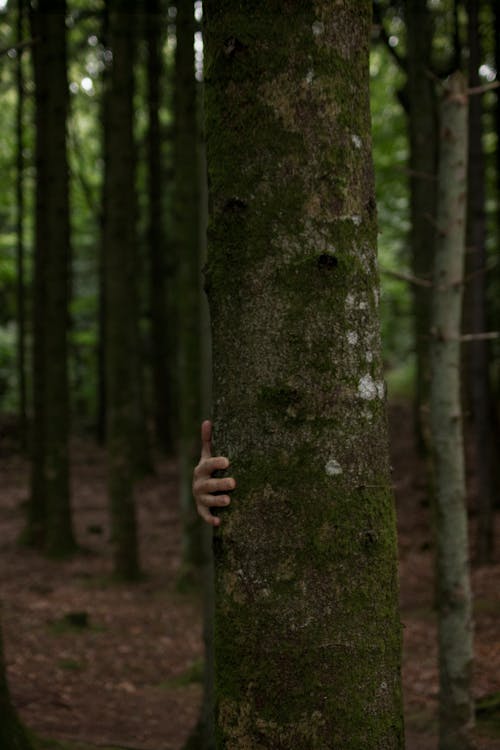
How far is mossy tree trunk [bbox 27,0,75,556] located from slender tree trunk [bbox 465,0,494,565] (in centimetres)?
572

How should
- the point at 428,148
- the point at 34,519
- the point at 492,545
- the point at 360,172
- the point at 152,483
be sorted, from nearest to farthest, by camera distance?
the point at 360,172 → the point at 428,148 → the point at 492,545 → the point at 34,519 → the point at 152,483

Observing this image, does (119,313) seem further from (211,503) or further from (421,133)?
(211,503)

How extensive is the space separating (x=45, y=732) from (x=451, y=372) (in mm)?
3801

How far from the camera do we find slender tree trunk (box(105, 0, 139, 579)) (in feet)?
33.7

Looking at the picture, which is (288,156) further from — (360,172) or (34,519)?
(34,519)

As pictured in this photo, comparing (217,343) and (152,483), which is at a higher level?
(217,343)

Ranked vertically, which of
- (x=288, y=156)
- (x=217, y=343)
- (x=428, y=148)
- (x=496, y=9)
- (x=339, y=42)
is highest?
(x=496, y=9)

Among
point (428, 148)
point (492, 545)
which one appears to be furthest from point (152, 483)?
point (428, 148)

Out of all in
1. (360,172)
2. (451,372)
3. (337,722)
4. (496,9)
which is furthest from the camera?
(496,9)

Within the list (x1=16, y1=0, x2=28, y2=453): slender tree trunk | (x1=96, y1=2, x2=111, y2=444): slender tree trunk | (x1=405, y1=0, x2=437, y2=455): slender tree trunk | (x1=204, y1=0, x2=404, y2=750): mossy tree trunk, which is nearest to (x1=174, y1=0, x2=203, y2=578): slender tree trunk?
(x1=405, y1=0, x2=437, y2=455): slender tree trunk

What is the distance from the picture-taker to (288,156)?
2180mm

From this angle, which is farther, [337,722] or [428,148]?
[428,148]

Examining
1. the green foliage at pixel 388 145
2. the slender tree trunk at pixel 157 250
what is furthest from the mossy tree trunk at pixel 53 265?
the green foliage at pixel 388 145

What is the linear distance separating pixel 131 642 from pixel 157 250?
11859 mm
